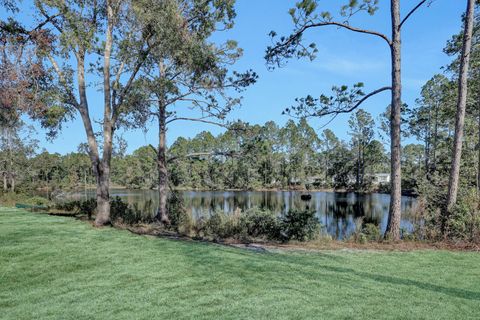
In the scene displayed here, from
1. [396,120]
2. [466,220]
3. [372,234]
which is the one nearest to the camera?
[466,220]

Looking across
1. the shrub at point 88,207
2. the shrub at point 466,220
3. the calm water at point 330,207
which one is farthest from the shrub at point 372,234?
the shrub at point 88,207


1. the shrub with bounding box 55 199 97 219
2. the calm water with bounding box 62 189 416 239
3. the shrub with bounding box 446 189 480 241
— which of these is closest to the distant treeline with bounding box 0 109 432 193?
the calm water with bounding box 62 189 416 239

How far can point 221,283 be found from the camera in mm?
4348

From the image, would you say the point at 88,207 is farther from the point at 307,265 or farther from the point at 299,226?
the point at 307,265

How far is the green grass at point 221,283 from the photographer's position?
11.4 feet

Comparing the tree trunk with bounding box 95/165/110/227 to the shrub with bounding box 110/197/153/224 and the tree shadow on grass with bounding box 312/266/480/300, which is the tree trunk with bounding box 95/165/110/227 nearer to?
the shrub with bounding box 110/197/153/224

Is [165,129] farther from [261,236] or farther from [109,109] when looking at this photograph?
[261,236]

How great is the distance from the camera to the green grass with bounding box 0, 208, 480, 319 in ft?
11.4

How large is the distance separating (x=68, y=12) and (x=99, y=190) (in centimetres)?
491

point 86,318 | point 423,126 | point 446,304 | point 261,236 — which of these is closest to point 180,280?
point 86,318

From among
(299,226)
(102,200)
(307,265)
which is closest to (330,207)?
(299,226)

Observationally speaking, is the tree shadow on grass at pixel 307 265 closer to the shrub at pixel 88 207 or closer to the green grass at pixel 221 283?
the green grass at pixel 221 283

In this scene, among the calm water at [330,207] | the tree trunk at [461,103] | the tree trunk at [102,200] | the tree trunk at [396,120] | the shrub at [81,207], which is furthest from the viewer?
the calm water at [330,207]

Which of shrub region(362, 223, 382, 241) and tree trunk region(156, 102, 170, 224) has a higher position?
tree trunk region(156, 102, 170, 224)
